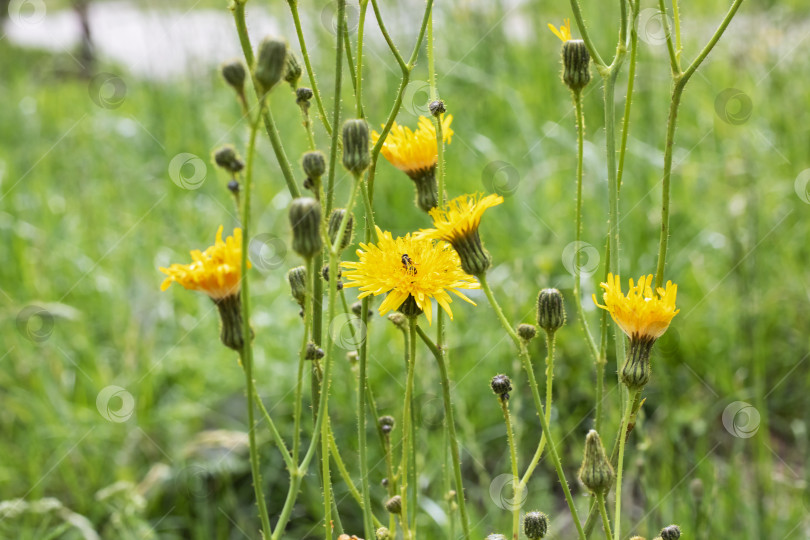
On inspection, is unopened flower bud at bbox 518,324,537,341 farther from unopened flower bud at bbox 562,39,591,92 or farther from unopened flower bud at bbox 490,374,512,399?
unopened flower bud at bbox 562,39,591,92

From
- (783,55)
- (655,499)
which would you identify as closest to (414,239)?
(655,499)

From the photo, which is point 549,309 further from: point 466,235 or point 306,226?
point 306,226

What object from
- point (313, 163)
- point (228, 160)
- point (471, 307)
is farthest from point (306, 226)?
point (471, 307)

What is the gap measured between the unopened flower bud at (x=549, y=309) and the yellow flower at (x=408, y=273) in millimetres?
77

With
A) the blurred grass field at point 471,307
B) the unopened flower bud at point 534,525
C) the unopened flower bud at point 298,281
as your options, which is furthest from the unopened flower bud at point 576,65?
the blurred grass field at point 471,307

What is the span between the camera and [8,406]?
2.36m

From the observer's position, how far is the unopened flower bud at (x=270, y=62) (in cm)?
72

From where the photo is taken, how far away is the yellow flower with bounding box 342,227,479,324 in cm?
93

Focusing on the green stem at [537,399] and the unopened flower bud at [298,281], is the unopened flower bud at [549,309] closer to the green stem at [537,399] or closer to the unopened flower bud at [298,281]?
the green stem at [537,399]

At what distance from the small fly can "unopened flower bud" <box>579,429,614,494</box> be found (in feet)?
0.89

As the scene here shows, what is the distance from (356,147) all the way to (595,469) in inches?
15.9

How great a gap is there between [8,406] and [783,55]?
A: 3.03 meters

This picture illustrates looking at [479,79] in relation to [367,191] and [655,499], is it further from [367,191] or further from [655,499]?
[367,191]

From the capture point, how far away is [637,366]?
0.88m
